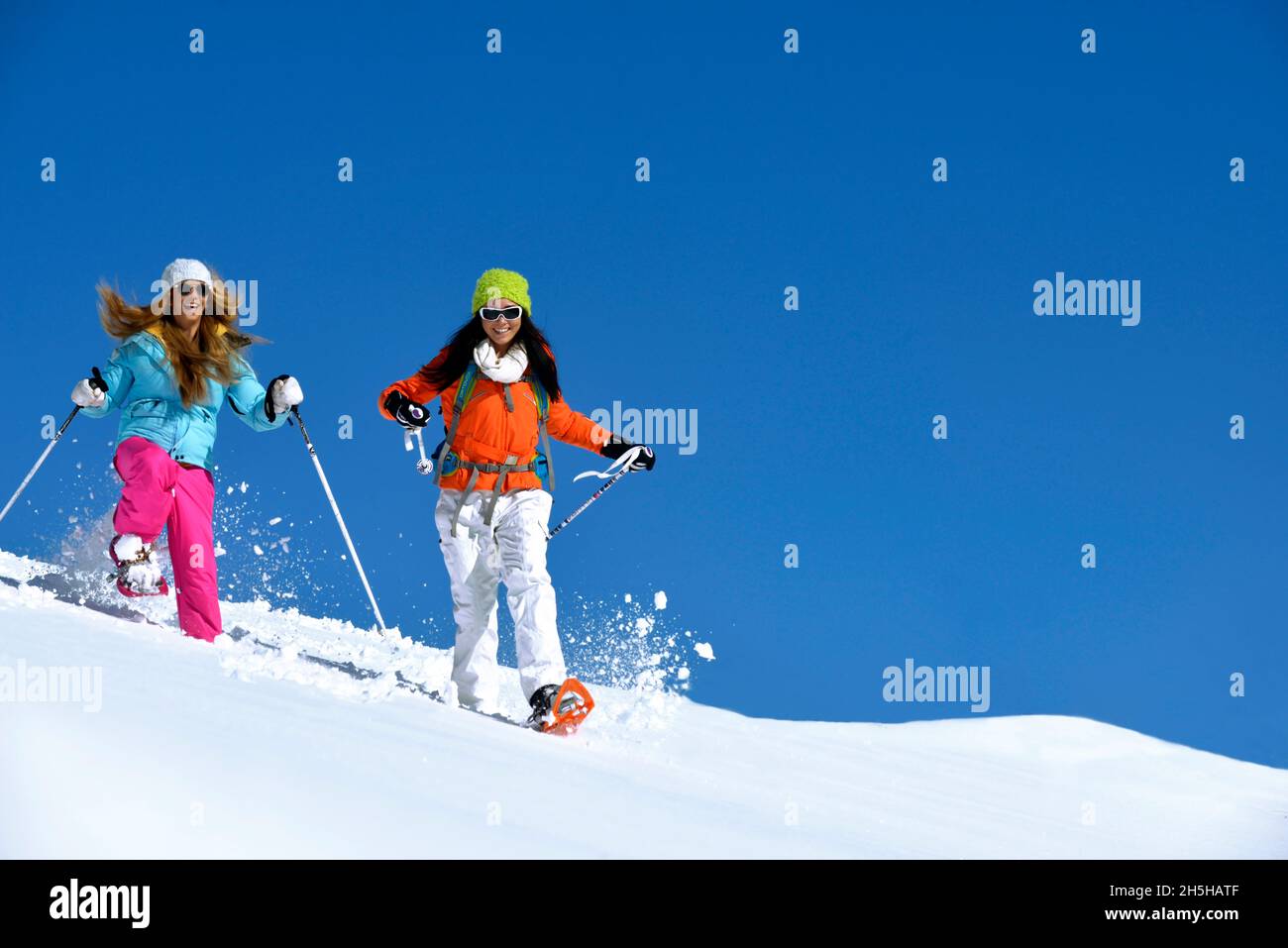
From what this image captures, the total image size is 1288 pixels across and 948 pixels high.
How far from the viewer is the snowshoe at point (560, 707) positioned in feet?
18.0

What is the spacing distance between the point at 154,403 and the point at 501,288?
2.02 m

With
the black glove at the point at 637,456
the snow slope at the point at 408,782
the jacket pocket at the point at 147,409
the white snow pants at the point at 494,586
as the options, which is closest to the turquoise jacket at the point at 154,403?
the jacket pocket at the point at 147,409

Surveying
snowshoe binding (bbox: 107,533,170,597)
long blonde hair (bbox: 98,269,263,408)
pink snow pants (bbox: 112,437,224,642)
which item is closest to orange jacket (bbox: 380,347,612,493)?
long blonde hair (bbox: 98,269,263,408)

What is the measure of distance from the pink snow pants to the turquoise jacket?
0.24 ft

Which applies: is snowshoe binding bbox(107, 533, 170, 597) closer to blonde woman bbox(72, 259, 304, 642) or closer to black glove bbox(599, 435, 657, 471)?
blonde woman bbox(72, 259, 304, 642)

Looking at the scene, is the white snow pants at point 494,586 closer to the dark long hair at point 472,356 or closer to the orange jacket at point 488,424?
the orange jacket at point 488,424

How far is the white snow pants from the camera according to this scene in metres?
5.80

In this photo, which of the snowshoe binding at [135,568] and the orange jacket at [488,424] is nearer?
the orange jacket at [488,424]

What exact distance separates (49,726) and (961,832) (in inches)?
140

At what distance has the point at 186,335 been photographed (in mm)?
6410

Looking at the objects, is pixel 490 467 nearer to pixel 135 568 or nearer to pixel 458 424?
pixel 458 424

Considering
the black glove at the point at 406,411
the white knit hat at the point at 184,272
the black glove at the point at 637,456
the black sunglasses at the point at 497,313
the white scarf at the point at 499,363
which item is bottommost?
the black glove at the point at 637,456

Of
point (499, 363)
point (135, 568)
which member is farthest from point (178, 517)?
point (499, 363)
